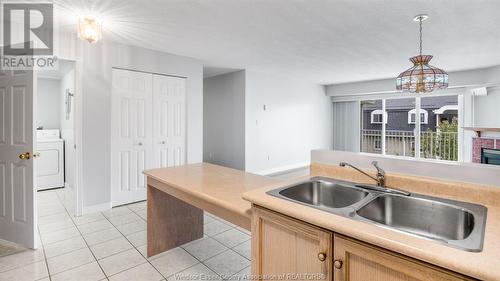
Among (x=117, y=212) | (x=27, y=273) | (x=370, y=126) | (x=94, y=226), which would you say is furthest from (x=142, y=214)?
(x=370, y=126)

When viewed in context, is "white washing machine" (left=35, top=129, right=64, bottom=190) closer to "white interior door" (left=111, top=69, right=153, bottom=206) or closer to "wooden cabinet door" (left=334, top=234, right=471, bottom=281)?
"white interior door" (left=111, top=69, right=153, bottom=206)

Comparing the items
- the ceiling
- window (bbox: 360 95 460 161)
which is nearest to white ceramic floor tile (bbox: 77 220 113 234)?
the ceiling

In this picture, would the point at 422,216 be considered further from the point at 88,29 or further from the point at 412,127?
the point at 412,127

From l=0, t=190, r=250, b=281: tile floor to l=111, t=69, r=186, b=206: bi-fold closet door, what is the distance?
0.77 metres

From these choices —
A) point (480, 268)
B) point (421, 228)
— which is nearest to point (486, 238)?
point (480, 268)

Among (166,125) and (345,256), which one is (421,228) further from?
(166,125)

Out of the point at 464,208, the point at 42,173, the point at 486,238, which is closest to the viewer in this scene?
the point at 486,238

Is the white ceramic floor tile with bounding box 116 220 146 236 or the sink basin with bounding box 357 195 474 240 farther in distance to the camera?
the white ceramic floor tile with bounding box 116 220 146 236

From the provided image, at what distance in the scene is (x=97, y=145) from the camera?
3.43 meters

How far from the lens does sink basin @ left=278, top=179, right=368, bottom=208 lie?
4.97 ft

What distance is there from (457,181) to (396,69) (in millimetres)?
4821

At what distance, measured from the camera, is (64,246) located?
2.48 metres

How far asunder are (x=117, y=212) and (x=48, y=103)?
3187mm

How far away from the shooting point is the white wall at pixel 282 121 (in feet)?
18.7
